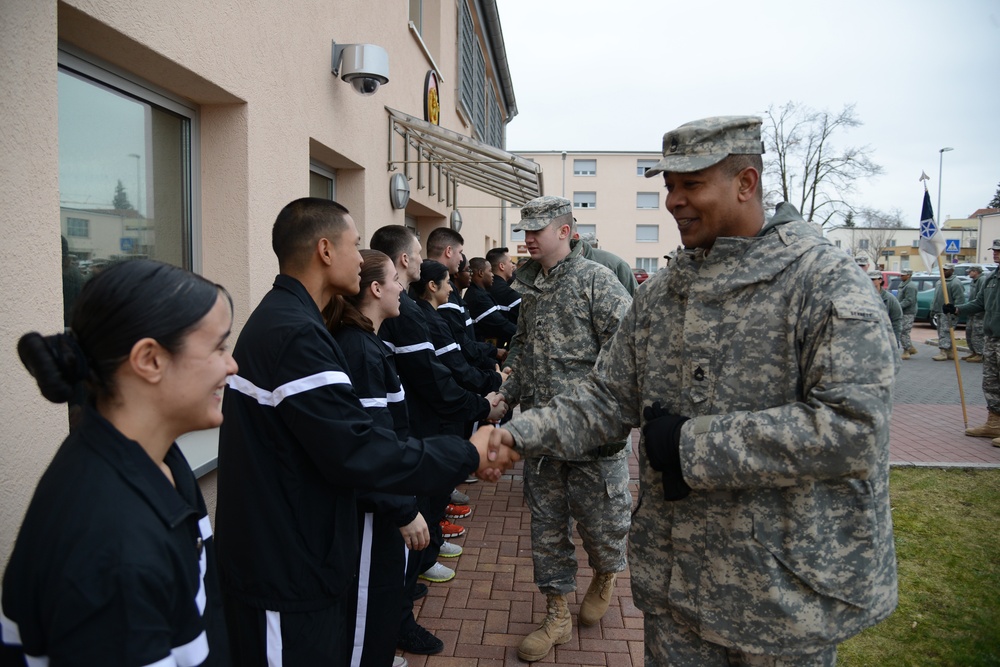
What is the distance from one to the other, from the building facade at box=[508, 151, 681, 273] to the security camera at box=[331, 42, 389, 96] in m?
43.3

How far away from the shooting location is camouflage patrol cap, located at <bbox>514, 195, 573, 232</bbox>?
3926mm

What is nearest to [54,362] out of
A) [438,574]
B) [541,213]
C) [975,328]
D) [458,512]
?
[541,213]

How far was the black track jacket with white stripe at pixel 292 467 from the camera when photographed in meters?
2.14

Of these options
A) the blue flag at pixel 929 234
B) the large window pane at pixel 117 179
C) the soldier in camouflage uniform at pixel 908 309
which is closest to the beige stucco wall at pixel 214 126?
the large window pane at pixel 117 179

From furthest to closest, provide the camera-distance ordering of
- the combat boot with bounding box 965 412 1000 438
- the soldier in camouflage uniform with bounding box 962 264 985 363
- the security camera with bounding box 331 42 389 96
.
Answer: the soldier in camouflage uniform with bounding box 962 264 985 363
the combat boot with bounding box 965 412 1000 438
the security camera with bounding box 331 42 389 96

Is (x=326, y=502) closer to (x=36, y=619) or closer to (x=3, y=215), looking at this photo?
(x=36, y=619)

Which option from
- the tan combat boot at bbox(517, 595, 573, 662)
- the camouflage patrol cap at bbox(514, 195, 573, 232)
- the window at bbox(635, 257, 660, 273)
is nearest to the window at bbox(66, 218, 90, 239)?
the camouflage patrol cap at bbox(514, 195, 573, 232)

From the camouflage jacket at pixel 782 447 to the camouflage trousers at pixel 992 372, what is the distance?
795 centimetres

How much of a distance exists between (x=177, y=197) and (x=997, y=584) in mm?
5767

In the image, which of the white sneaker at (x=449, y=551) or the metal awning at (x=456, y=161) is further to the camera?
the metal awning at (x=456, y=161)

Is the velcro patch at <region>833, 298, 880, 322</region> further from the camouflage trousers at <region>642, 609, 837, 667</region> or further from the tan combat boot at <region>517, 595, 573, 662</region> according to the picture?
the tan combat boot at <region>517, 595, 573, 662</region>

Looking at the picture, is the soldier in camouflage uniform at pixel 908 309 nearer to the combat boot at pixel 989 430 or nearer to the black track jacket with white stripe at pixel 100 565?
the combat boot at pixel 989 430

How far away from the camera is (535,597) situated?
13.8ft

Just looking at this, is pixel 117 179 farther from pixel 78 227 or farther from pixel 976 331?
pixel 976 331
